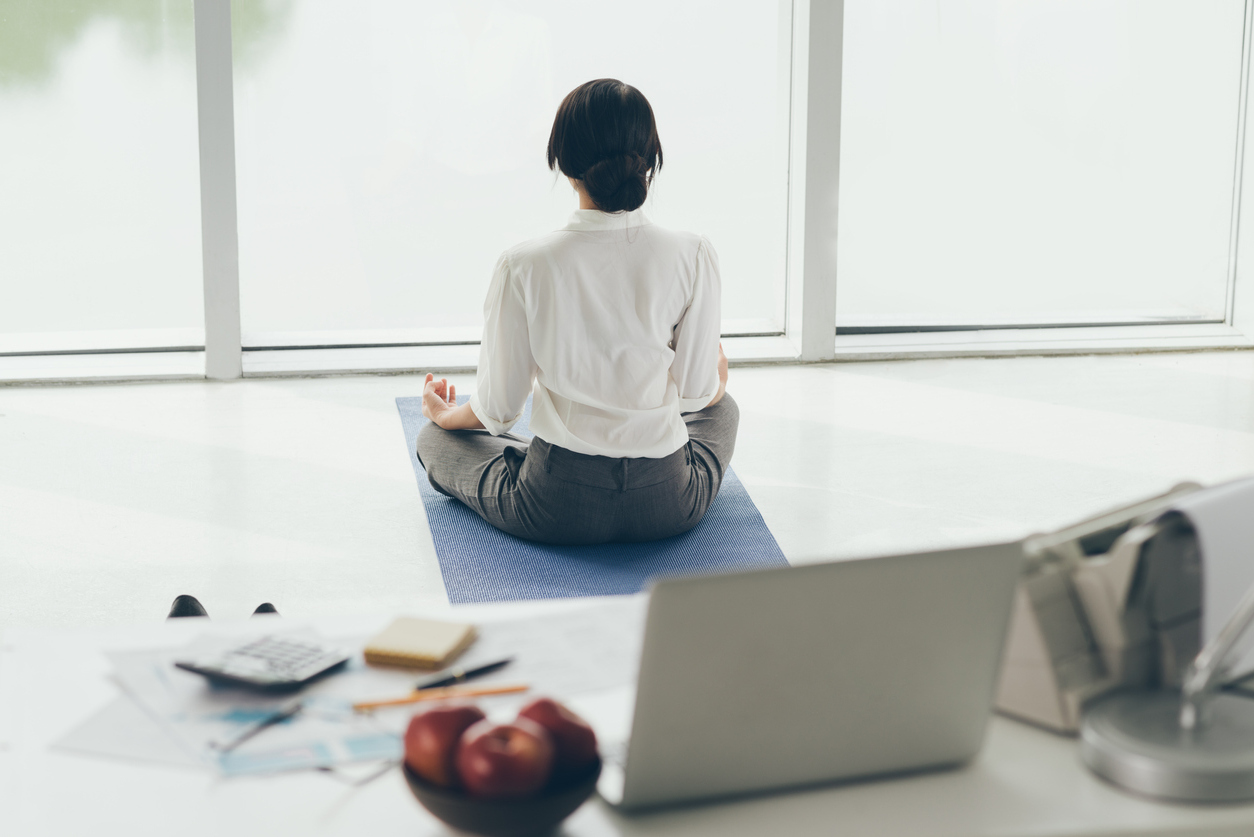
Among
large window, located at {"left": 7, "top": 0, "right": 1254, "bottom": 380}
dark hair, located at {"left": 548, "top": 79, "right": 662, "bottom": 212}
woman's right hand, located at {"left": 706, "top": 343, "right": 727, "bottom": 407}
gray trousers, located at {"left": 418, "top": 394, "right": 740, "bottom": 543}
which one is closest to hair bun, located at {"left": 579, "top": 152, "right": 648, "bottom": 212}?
dark hair, located at {"left": 548, "top": 79, "right": 662, "bottom": 212}

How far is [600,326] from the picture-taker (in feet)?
8.68

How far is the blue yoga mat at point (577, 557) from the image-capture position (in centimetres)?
264

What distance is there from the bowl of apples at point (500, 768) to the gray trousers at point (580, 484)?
1875mm

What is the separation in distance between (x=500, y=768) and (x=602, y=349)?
6.17 feet

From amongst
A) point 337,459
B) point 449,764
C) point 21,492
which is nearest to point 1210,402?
point 337,459

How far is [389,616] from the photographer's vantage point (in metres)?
1.18

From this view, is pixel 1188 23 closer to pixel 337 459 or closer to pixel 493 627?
pixel 337 459

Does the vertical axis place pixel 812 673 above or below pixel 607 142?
below

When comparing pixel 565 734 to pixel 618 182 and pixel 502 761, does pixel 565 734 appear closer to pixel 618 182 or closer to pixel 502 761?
pixel 502 761

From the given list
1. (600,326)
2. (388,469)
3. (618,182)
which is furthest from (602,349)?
(388,469)

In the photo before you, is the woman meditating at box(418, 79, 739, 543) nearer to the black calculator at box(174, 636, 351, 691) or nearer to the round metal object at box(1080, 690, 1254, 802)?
the black calculator at box(174, 636, 351, 691)

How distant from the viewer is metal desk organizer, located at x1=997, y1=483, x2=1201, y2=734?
906mm

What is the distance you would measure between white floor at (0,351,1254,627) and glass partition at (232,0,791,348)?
468mm

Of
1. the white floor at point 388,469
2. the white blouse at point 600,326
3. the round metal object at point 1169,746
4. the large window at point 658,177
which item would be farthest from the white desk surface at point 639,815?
the large window at point 658,177
